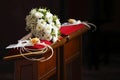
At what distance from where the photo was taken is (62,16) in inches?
255

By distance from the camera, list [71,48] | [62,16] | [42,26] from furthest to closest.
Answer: [62,16] → [71,48] → [42,26]

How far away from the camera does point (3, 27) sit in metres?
6.28

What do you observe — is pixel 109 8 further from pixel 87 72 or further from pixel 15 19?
pixel 15 19

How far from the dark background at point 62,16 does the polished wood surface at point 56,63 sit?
2.30 metres

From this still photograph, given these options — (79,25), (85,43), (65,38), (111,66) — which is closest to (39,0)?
(85,43)

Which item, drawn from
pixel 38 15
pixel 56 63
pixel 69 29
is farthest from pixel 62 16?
pixel 38 15

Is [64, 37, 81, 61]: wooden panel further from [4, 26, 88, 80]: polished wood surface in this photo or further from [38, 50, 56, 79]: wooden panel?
[38, 50, 56, 79]: wooden panel

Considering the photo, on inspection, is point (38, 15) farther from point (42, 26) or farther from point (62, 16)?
point (62, 16)

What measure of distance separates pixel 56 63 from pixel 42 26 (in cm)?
40

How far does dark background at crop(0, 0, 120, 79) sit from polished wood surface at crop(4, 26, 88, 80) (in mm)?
2296

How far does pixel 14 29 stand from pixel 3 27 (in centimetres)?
19

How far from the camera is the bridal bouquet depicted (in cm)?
306

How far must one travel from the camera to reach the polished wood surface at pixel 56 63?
2775mm

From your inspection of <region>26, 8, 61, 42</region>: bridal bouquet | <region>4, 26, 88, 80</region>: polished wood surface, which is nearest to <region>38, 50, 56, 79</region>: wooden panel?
<region>4, 26, 88, 80</region>: polished wood surface
